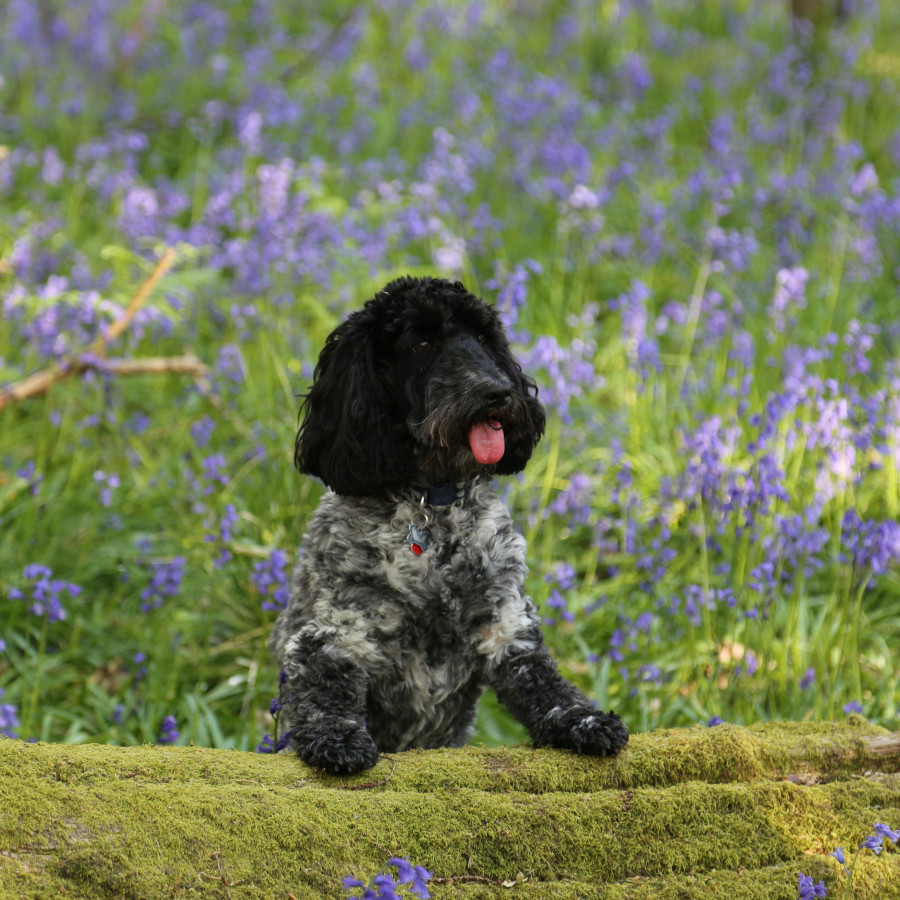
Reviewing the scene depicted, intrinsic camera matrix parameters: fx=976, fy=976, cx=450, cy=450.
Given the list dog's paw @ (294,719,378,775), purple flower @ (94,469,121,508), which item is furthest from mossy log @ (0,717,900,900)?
purple flower @ (94,469,121,508)

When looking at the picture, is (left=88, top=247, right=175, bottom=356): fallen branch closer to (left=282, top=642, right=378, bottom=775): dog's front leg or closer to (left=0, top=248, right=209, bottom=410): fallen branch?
(left=0, top=248, right=209, bottom=410): fallen branch

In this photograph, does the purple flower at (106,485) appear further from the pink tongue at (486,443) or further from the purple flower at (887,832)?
the purple flower at (887,832)

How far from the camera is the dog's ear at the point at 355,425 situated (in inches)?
104

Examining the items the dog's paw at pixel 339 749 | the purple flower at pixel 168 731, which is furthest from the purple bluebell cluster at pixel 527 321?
the dog's paw at pixel 339 749

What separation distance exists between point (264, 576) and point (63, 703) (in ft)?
3.29

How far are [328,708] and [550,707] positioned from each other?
570 millimetres

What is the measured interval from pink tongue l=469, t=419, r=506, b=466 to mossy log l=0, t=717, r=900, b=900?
74 cm

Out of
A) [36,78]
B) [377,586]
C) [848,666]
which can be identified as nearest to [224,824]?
[377,586]

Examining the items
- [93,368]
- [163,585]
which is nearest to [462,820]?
[163,585]

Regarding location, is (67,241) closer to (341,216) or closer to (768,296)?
(341,216)

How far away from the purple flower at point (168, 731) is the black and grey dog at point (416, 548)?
0.60m

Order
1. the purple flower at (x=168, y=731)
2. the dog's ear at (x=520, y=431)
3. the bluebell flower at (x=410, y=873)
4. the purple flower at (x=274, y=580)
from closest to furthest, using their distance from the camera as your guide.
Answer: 1. the bluebell flower at (x=410, y=873)
2. the dog's ear at (x=520, y=431)
3. the purple flower at (x=168, y=731)
4. the purple flower at (x=274, y=580)

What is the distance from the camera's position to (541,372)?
476 cm

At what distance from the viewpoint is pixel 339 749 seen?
228 cm
